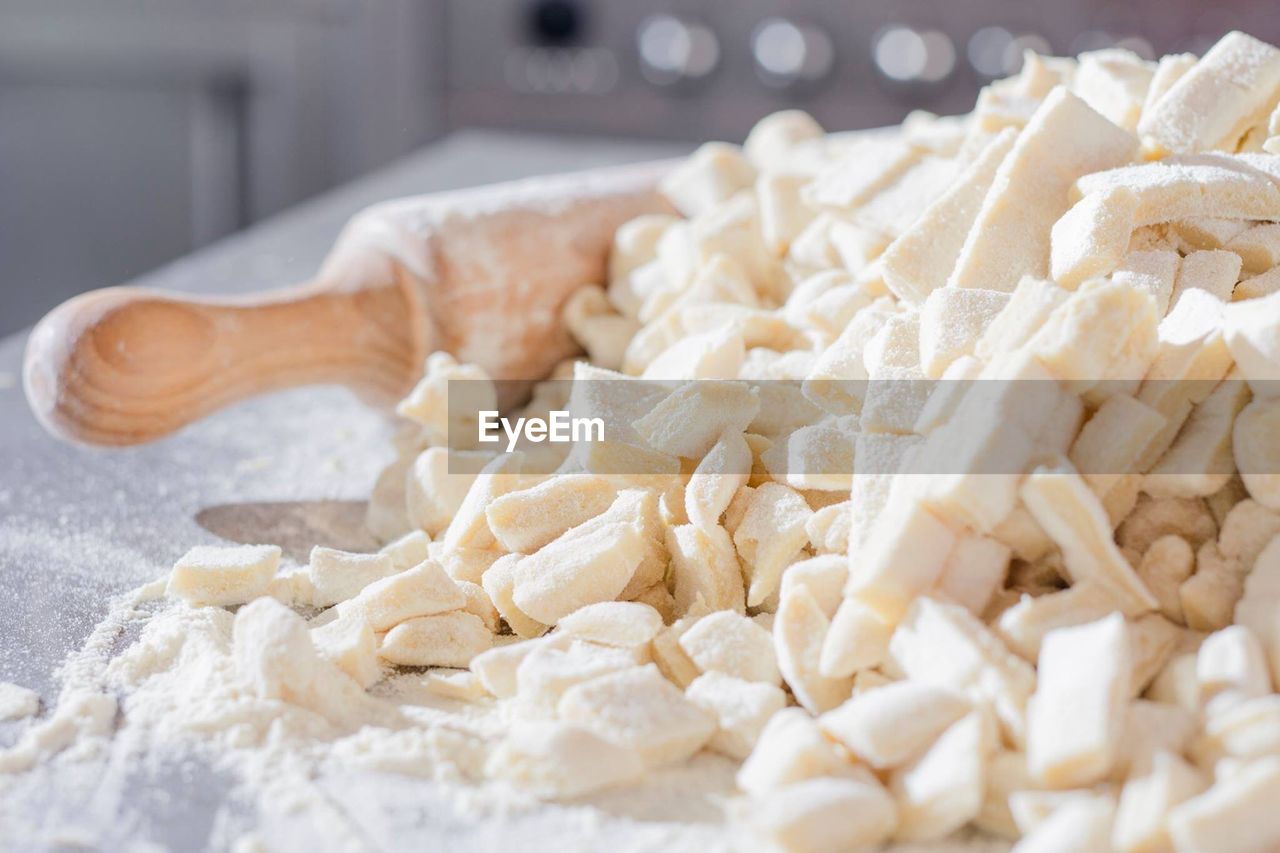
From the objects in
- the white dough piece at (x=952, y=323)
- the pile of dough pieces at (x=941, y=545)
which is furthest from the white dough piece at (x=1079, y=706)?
the white dough piece at (x=952, y=323)

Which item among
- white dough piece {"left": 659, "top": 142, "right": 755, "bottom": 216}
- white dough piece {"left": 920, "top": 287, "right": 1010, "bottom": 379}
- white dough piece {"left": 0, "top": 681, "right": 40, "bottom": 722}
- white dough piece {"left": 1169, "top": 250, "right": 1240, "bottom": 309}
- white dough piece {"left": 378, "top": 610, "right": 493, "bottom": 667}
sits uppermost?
white dough piece {"left": 1169, "top": 250, "right": 1240, "bottom": 309}

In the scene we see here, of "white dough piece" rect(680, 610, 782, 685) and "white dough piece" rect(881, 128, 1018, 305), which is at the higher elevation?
"white dough piece" rect(881, 128, 1018, 305)

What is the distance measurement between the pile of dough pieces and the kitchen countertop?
0.30 ft

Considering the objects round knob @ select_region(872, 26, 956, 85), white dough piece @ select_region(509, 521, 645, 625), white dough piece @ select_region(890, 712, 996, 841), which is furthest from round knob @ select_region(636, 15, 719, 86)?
white dough piece @ select_region(890, 712, 996, 841)

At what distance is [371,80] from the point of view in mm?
3680

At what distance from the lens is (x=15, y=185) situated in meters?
3.01

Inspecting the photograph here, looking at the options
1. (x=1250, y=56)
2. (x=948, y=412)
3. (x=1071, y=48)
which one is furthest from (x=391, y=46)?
(x=948, y=412)

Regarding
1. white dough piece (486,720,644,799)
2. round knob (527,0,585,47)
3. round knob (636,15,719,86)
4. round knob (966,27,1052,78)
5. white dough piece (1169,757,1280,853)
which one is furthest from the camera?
round knob (527,0,585,47)

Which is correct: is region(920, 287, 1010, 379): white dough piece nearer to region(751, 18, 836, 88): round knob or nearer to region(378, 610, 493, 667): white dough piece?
region(378, 610, 493, 667): white dough piece

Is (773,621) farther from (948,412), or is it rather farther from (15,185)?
(15,185)

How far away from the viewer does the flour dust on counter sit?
677mm

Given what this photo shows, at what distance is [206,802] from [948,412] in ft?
1.69

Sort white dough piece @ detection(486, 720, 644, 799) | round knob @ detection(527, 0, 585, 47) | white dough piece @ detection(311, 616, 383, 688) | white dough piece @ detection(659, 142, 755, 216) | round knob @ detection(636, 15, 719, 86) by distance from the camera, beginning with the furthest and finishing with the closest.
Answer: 1. round knob @ detection(527, 0, 585, 47)
2. round knob @ detection(636, 15, 719, 86)
3. white dough piece @ detection(659, 142, 755, 216)
4. white dough piece @ detection(311, 616, 383, 688)
5. white dough piece @ detection(486, 720, 644, 799)

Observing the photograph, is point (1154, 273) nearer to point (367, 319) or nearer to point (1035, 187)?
point (1035, 187)
